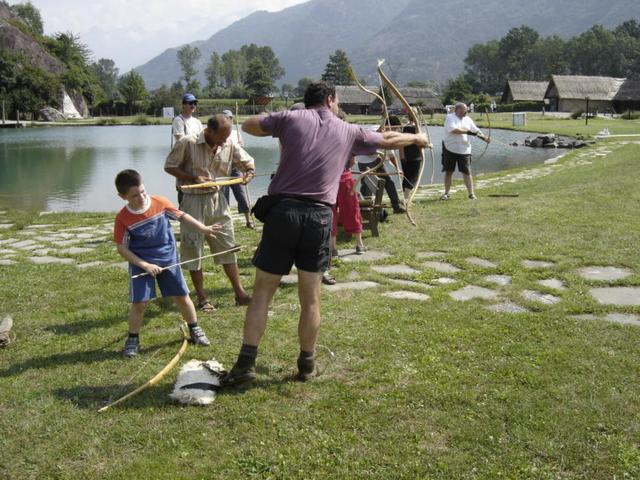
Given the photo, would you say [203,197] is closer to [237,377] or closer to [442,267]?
[237,377]

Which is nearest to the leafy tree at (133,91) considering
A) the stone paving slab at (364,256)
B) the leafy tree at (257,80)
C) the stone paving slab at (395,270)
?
the leafy tree at (257,80)

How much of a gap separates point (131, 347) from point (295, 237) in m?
1.84

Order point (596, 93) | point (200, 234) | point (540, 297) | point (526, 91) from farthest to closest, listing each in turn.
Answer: point (526, 91) < point (596, 93) < point (540, 297) < point (200, 234)

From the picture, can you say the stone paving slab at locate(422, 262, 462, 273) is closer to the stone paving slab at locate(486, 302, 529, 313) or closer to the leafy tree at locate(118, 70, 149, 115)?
the stone paving slab at locate(486, 302, 529, 313)

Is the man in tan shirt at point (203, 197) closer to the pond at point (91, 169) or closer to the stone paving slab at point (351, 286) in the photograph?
the stone paving slab at point (351, 286)

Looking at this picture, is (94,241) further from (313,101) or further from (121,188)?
(313,101)

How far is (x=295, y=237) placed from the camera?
13.6 ft

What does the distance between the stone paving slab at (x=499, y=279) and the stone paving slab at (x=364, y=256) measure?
151 centimetres

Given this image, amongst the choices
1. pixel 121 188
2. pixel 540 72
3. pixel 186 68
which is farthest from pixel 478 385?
pixel 186 68

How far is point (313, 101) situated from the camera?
430cm

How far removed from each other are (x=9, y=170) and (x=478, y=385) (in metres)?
26.6

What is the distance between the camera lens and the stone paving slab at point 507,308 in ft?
18.4

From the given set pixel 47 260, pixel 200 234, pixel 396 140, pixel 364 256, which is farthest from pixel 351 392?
pixel 47 260

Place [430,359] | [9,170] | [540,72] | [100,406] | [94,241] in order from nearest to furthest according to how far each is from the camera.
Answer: [100,406], [430,359], [94,241], [9,170], [540,72]
